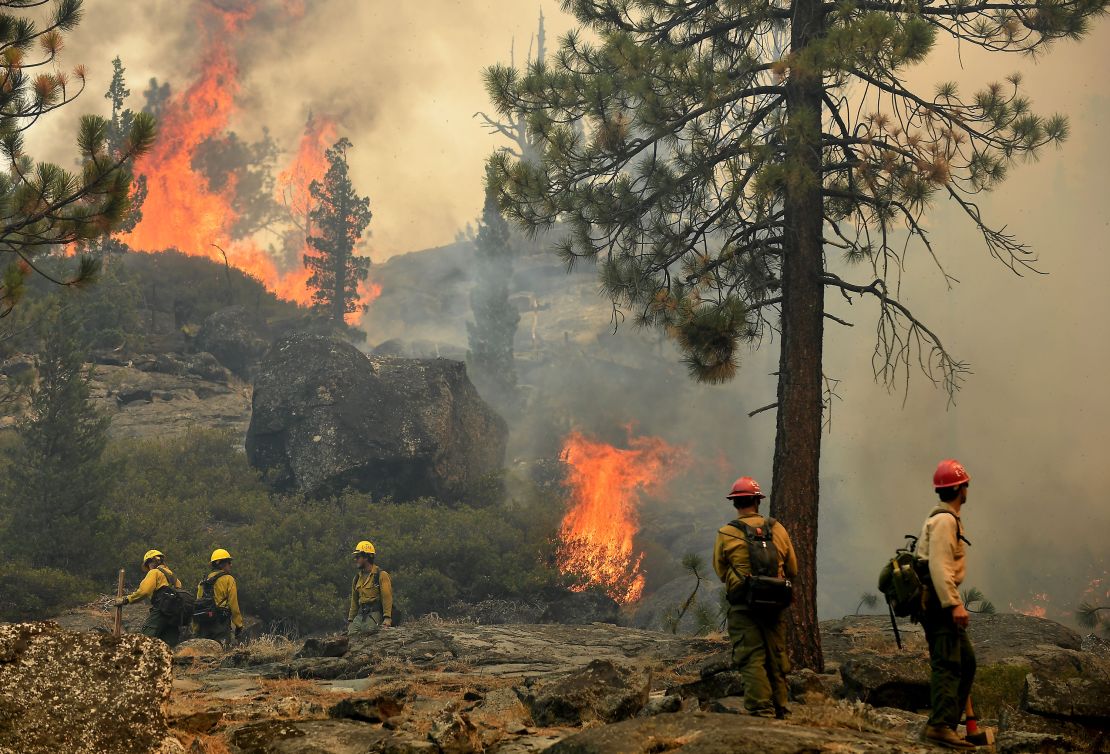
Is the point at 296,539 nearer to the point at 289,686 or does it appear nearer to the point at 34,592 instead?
the point at 34,592

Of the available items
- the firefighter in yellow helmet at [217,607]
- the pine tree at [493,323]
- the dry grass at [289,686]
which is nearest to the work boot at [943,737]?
the dry grass at [289,686]

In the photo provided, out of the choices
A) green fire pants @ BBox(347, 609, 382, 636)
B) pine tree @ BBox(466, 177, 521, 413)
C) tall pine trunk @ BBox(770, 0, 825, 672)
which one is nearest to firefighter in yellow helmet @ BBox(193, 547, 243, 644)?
green fire pants @ BBox(347, 609, 382, 636)

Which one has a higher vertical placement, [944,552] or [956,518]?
[956,518]

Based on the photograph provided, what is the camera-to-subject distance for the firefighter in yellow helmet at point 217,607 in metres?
15.3

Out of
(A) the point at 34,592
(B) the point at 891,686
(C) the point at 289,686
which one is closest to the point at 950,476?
(B) the point at 891,686

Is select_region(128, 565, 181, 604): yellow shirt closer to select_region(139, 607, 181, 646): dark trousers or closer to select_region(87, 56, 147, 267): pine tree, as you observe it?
select_region(139, 607, 181, 646): dark trousers

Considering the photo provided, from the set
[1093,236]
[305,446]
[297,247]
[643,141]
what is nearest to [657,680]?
[643,141]

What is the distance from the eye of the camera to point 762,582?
267 inches

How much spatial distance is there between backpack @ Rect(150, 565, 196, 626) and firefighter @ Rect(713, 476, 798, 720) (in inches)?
392

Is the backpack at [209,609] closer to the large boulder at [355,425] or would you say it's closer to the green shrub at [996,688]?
the large boulder at [355,425]

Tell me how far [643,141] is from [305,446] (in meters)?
17.0

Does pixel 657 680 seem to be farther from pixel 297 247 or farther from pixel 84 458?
pixel 297 247

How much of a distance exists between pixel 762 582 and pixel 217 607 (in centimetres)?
1166

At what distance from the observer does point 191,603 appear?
14375mm
